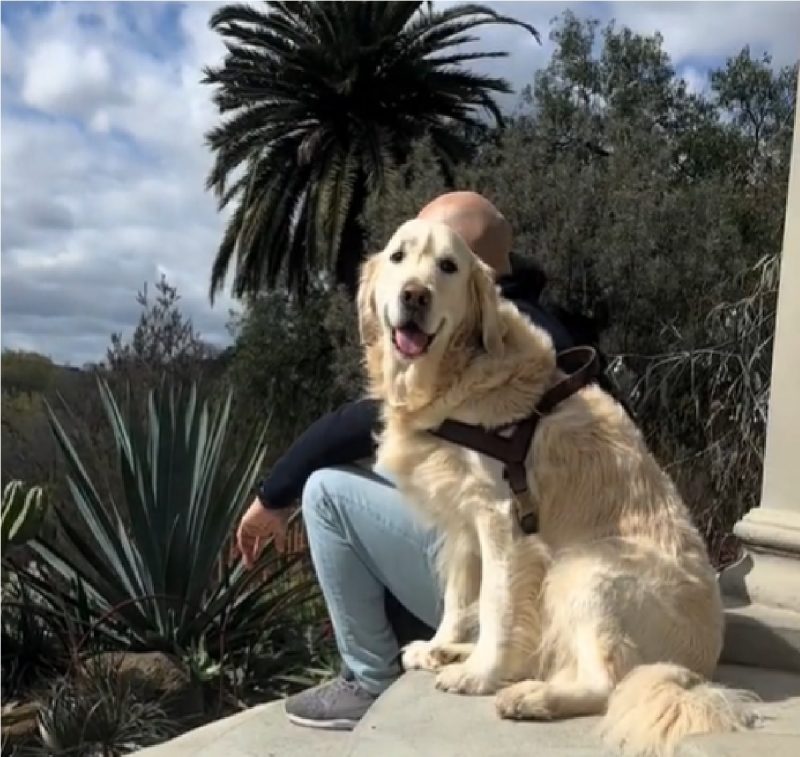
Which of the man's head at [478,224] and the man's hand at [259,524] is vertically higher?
the man's head at [478,224]

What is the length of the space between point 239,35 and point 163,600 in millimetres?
11813

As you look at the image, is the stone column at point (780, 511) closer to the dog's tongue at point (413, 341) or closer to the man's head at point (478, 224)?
Result: the man's head at point (478, 224)

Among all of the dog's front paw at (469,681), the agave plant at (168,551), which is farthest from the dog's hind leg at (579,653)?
the agave plant at (168,551)

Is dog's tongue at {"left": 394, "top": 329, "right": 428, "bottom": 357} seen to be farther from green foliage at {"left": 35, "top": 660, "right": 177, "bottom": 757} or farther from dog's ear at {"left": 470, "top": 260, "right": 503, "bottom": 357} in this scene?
green foliage at {"left": 35, "top": 660, "right": 177, "bottom": 757}

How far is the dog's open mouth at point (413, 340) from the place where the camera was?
277 cm

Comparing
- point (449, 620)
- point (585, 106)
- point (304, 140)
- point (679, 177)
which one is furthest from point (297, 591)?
point (304, 140)

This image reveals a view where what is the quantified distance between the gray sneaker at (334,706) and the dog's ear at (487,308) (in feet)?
3.41

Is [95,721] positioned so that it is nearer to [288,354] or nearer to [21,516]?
[21,516]

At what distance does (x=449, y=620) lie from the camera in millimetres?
2912

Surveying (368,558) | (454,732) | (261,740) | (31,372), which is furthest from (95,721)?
(31,372)

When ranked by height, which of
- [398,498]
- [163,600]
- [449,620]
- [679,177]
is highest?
[679,177]

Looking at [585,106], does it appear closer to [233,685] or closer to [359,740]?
[233,685]

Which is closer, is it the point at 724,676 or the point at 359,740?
the point at 359,740

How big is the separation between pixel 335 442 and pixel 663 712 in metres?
1.13
